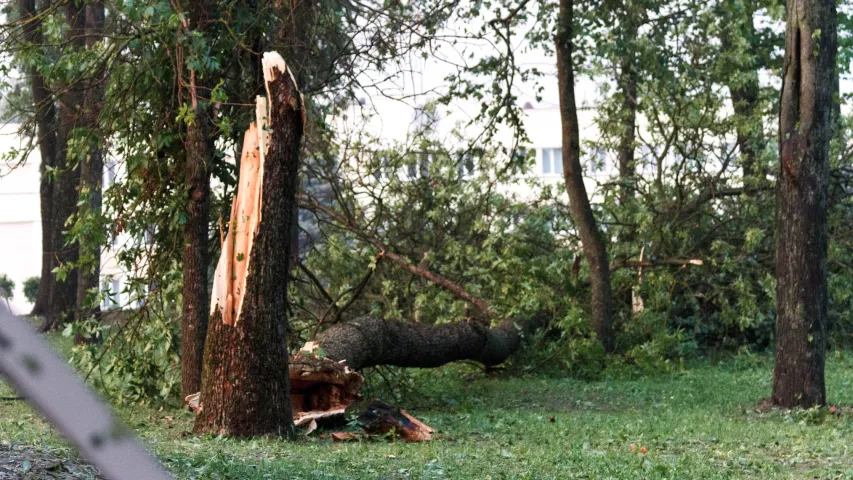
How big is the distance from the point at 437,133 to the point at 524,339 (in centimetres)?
457

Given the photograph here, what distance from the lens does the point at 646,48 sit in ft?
44.2

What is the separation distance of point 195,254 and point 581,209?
6.50 m

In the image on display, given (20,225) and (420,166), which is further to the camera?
(20,225)

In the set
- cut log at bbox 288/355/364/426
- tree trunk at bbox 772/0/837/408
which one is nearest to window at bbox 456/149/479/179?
tree trunk at bbox 772/0/837/408

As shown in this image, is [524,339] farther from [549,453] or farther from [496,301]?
[549,453]

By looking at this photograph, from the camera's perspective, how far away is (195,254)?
9.40m

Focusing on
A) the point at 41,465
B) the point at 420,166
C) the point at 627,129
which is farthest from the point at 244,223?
the point at 627,129

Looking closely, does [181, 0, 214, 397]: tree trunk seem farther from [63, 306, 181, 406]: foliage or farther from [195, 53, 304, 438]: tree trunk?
[195, 53, 304, 438]: tree trunk

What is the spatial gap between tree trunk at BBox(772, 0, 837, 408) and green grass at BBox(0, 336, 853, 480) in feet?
1.74

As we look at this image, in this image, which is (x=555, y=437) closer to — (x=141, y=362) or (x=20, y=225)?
(x=141, y=362)

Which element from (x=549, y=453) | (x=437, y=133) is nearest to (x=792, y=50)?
(x=549, y=453)

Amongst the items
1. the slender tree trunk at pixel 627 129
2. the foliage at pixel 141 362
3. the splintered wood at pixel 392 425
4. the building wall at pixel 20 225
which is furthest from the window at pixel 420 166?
the building wall at pixel 20 225

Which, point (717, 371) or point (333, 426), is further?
point (717, 371)

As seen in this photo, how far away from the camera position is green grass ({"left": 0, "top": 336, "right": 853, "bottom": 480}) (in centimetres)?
Answer: 605
